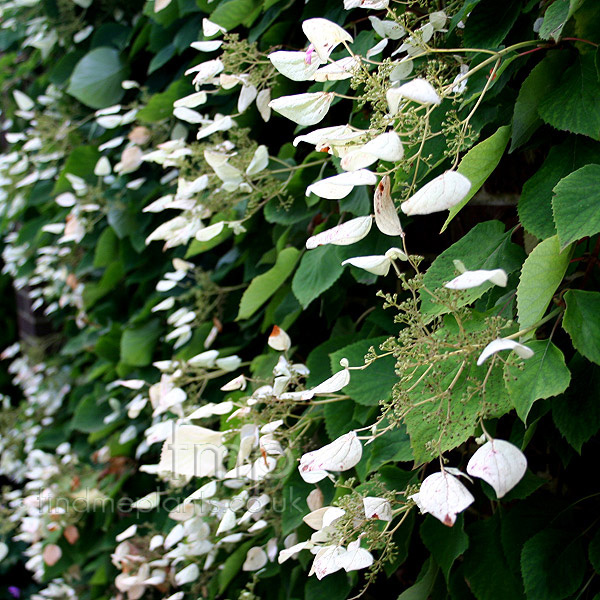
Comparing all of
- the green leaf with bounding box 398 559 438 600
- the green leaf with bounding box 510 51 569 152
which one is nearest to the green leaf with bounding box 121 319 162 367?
the green leaf with bounding box 398 559 438 600

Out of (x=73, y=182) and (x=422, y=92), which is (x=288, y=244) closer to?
(x=422, y=92)

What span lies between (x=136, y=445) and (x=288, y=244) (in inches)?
37.2

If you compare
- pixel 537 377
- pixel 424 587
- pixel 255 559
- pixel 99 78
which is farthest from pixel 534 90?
pixel 99 78

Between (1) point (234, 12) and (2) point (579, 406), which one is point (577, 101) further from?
(1) point (234, 12)

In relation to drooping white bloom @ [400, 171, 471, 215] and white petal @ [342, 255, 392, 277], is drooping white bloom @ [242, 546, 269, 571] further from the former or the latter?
drooping white bloom @ [400, 171, 471, 215]

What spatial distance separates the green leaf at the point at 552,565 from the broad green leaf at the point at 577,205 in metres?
0.41

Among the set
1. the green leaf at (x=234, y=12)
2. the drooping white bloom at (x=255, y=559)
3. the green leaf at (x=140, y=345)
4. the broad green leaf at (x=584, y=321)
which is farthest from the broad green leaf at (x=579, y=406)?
the green leaf at (x=140, y=345)

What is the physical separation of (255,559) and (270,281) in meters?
0.50

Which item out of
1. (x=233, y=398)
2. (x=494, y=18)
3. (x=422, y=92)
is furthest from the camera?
(x=233, y=398)

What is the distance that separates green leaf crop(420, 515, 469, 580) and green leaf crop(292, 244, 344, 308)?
1.19 feet

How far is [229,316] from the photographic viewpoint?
1.56 m

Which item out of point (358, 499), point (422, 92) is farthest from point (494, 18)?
point (358, 499)

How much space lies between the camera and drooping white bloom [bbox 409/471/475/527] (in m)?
0.57

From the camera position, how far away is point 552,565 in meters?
0.80
